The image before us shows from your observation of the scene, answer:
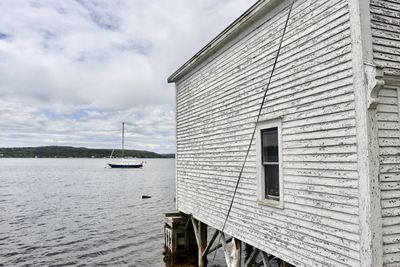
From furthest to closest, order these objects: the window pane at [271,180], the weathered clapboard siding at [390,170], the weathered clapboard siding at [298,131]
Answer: the window pane at [271,180] → the weathered clapboard siding at [298,131] → the weathered clapboard siding at [390,170]

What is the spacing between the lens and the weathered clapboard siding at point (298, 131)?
5.69 metres

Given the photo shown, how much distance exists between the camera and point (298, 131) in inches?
264

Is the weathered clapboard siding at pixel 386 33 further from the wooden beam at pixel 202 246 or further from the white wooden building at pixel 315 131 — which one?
the wooden beam at pixel 202 246

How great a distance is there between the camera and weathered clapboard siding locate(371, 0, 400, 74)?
18.2 feet

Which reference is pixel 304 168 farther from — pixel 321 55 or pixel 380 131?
pixel 321 55

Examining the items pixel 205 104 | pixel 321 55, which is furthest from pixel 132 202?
pixel 321 55

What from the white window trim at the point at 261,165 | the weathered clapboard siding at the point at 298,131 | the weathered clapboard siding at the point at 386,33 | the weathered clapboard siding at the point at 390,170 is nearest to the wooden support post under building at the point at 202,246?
the weathered clapboard siding at the point at 298,131

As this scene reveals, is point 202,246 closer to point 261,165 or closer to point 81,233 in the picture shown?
point 261,165

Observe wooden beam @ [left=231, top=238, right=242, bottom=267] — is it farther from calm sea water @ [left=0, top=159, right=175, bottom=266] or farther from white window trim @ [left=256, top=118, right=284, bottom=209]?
calm sea water @ [left=0, top=159, right=175, bottom=266]

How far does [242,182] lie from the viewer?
8.76 metres

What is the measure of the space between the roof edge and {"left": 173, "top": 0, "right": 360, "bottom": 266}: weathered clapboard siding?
0.25 meters

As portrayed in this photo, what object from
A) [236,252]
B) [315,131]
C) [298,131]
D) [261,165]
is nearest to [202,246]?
[236,252]

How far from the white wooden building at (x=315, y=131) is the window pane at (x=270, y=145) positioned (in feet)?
0.07

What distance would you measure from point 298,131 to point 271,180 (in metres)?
1.51
